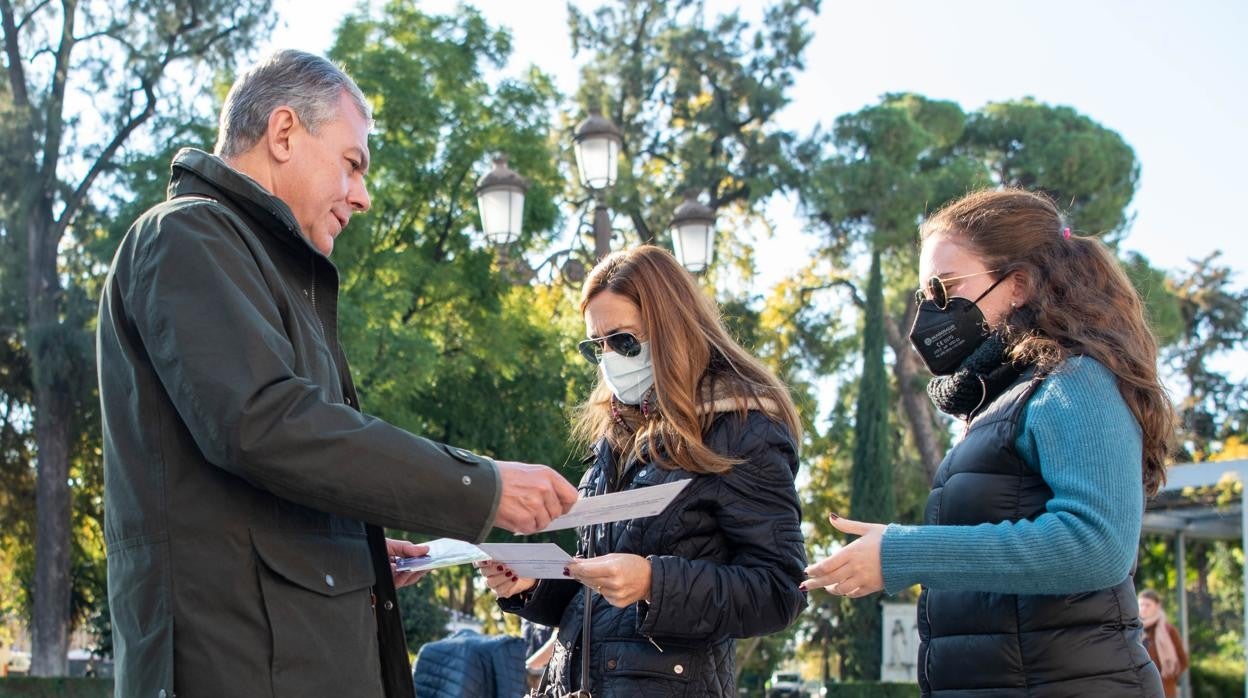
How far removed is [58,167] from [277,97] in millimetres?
22504

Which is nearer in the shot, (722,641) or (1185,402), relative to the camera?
(722,641)

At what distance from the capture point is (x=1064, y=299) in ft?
10.4

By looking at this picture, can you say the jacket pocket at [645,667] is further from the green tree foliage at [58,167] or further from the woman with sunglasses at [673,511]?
the green tree foliage at [58,167]

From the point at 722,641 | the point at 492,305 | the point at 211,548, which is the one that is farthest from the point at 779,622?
the point at 492,305

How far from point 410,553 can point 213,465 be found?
3.13 ft

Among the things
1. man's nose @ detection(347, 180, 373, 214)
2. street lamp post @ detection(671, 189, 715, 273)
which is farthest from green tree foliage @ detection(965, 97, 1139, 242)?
man's nose @ detection(347, 180, 373, 214)

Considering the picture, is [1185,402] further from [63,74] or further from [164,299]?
[164,299]

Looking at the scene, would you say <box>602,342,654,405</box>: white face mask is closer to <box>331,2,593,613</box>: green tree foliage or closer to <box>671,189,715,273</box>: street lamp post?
<box>671,189,715,273</box>: street lamp post

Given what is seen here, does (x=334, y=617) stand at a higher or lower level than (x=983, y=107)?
lower

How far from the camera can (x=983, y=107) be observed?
35.9 m

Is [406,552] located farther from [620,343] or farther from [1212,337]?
[1212,337]

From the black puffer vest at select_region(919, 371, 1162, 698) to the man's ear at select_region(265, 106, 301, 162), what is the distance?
1.64 metres

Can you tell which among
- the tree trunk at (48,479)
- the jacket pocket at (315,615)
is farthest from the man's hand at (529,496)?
the tree trunk at (48,479)

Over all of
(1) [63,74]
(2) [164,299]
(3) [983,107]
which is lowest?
(2) [164,299]
